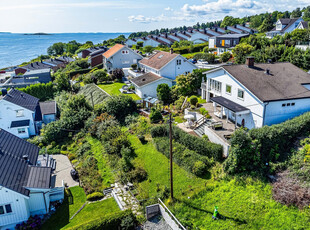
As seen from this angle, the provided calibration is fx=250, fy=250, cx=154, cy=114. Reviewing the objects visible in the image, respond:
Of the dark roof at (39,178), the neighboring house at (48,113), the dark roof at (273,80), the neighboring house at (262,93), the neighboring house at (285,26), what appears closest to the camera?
the dark roof at (39,178)

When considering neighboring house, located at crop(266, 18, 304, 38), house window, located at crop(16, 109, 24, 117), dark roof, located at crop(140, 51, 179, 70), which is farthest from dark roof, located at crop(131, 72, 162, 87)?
neighboring house, located at crop(266, 18, 304, 38)

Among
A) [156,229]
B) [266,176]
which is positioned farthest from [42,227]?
[266,176]

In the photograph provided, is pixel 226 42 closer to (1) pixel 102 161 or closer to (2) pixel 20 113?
(2) pixel 20 113

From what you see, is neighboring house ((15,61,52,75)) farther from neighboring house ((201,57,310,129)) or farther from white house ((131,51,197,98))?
neighboring house ((201,57,310,129))

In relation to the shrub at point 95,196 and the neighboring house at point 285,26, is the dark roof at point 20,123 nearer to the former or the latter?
the shrub at point 95,196

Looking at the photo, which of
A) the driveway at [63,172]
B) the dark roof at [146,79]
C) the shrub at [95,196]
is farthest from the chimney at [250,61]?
the driveway at [63,172]

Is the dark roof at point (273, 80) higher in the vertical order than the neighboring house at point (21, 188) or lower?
higher

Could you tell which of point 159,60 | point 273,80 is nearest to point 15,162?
point 273,80
